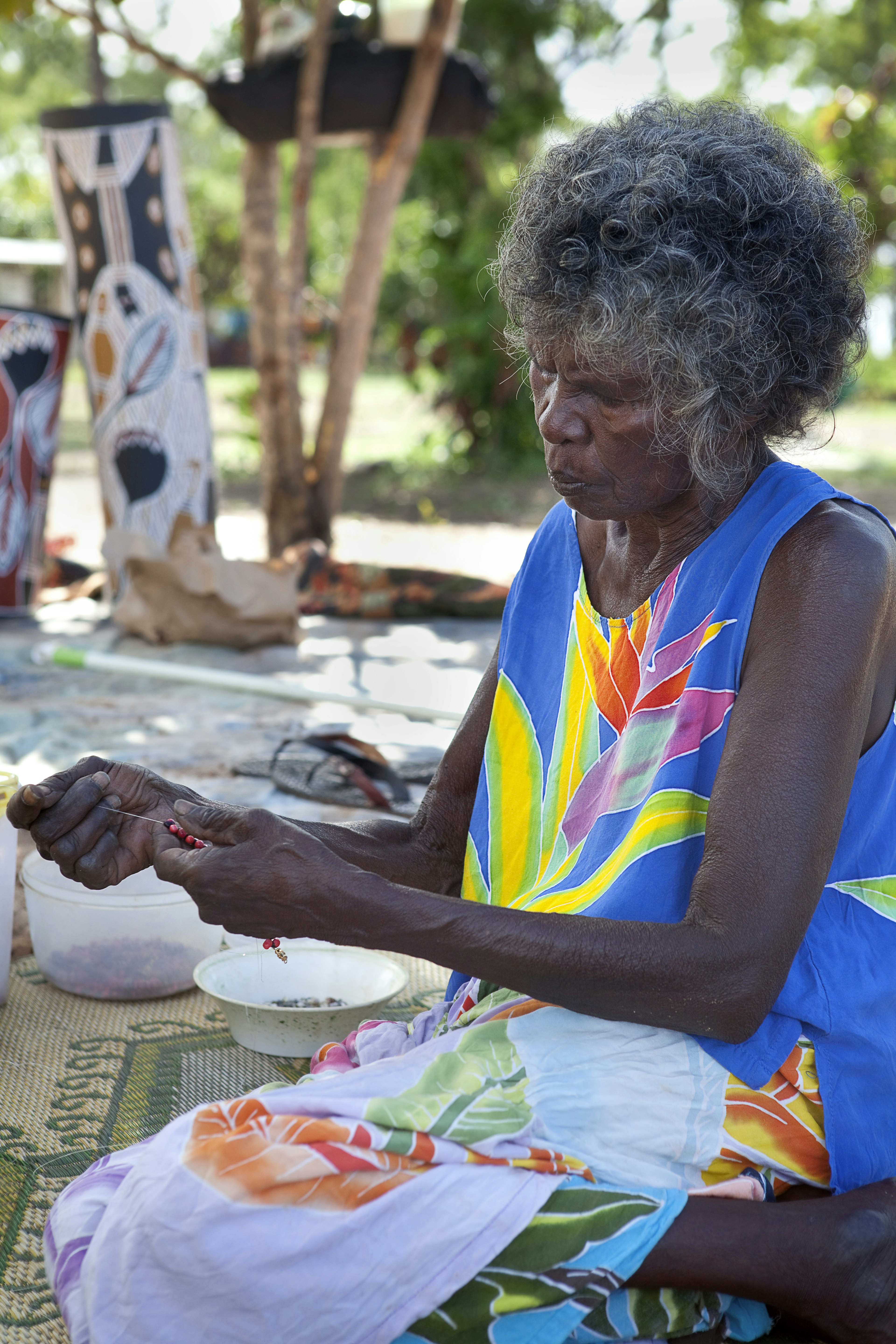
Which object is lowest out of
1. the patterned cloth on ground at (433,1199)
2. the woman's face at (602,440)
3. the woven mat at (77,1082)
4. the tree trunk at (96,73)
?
the woven mat at (77,1082)

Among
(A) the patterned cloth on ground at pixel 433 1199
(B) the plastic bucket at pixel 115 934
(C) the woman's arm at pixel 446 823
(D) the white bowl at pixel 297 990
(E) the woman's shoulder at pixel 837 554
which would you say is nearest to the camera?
(A) the patterned cloth on ground at pixel 433 1199

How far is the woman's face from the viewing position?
1528 mm

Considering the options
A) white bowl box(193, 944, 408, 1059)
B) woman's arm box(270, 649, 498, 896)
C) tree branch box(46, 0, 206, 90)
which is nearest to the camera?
woman's arm box(270, 649, 498, 896)

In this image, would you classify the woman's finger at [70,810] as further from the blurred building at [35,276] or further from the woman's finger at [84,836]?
the blurred building at [35,276]

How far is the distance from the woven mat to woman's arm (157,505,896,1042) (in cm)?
62

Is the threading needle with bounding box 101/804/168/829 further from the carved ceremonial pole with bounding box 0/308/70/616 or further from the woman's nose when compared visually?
the carved ceremonial pole with bounding box 0/308/70/616

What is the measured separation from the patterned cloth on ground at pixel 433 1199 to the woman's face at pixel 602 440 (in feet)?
2.14

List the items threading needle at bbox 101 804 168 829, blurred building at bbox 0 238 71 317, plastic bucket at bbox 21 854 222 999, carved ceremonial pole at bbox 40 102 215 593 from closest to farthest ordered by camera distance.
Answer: threading needle at bbox 101 804 168 829
plastic bucket at bbox 21 854 222 999
carved ceremonial pole at bbox 40 102 215 593
blurred building at bbox 0 238 71 317

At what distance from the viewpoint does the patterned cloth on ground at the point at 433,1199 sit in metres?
1.30

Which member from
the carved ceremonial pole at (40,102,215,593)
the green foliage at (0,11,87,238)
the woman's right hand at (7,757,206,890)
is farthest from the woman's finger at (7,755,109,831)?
the green foliage at (0,11,87,238)

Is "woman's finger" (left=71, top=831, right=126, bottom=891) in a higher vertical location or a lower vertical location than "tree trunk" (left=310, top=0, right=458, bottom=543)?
lower

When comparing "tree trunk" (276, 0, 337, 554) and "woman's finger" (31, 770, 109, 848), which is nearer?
"woman's finger" (31, 770, 109, 848)

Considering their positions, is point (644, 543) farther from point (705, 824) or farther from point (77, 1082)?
point (77, 1082)

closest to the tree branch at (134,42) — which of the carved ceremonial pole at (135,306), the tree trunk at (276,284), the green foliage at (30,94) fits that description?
the tree trunk at (276,284)
